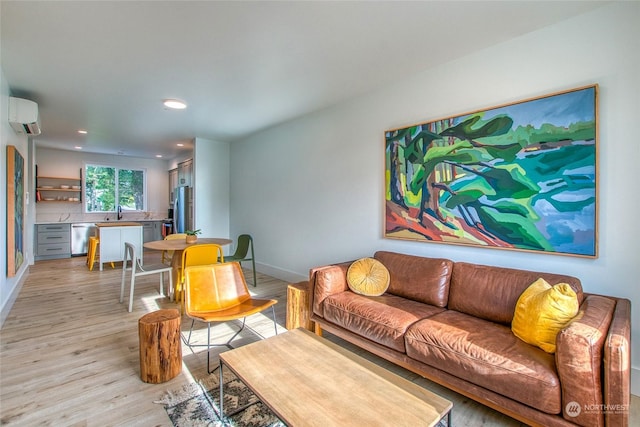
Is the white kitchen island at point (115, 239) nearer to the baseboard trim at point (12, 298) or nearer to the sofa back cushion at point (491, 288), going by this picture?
the baseboard trim at point (12, 298)

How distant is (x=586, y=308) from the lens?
5.49 feet

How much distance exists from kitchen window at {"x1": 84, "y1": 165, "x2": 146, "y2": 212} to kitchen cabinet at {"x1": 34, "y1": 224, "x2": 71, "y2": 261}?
3.13 feet

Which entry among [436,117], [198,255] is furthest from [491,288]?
[198,255]

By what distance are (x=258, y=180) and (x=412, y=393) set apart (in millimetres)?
4481

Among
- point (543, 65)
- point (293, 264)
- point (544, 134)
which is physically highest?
point (543, 65)

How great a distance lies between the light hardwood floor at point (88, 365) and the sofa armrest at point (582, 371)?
1.62 ft

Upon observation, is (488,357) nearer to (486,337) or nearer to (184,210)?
(486,337)

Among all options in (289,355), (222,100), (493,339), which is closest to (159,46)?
(222,100)

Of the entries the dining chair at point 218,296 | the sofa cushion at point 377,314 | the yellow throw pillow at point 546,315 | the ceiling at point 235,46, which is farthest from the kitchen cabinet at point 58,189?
the yellow throw pillow at point 546,315

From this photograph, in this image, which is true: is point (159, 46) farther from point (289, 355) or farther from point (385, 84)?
point (289, 355)

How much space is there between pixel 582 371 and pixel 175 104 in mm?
4327

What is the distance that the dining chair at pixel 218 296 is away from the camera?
2434 mm

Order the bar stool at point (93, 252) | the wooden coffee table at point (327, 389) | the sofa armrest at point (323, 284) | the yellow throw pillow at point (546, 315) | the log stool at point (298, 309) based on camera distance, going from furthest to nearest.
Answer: the bar stool at point (93, 252) < the log stool at point (298, 309) < the sofa armrest at point (323, 284) < the yellow throw pillow at point (546, 315) < the wooden coffee table at point (327, 389)

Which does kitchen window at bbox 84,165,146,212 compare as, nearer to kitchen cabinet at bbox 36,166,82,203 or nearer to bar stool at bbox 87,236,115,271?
kitchen cabinet at bbox 36,166,82,203
